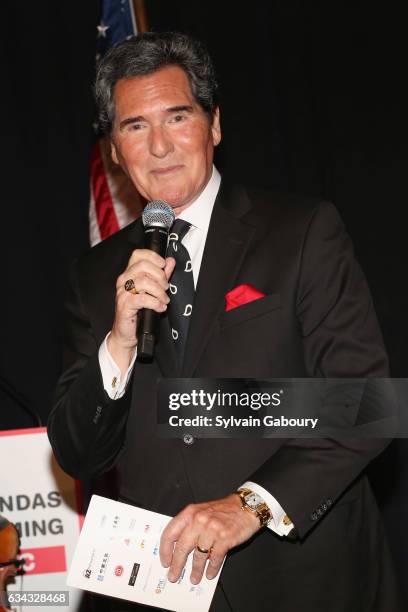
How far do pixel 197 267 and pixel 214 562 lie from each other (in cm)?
69

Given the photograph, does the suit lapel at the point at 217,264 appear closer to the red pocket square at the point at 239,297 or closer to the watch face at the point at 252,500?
the red pocket square at the point at 239,297

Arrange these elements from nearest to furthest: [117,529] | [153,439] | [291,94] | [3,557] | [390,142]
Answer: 1. [117,529]
2. [153,439]
3. [3,557]
4. [390,142]
5. [291,94]

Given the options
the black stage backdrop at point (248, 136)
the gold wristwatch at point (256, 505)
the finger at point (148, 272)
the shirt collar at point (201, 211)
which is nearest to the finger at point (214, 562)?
the gold wristwatch at point (256, 505)

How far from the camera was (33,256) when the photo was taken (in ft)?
11.8

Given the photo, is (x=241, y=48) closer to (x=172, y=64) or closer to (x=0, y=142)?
(x=0, y=142)

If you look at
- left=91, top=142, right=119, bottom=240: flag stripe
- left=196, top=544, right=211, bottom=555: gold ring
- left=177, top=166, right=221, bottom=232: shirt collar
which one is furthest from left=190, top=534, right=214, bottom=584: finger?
left=91, top=142, right=119, bottom=240: flag stripe

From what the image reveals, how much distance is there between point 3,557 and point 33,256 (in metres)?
1.54

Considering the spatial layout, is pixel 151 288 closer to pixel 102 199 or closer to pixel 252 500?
pixel 252 500

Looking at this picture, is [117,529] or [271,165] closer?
[117,529]

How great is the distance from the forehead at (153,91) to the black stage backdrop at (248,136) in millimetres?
1552

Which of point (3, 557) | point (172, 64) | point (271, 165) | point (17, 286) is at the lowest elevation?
point (3, 557)

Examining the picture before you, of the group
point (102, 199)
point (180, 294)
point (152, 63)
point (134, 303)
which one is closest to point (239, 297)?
point (180, 294)

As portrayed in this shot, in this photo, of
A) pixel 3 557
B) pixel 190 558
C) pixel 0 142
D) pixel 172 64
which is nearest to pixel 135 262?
pixel 190 558

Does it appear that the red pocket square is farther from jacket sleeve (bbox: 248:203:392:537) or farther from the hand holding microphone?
the hand holding microphone
